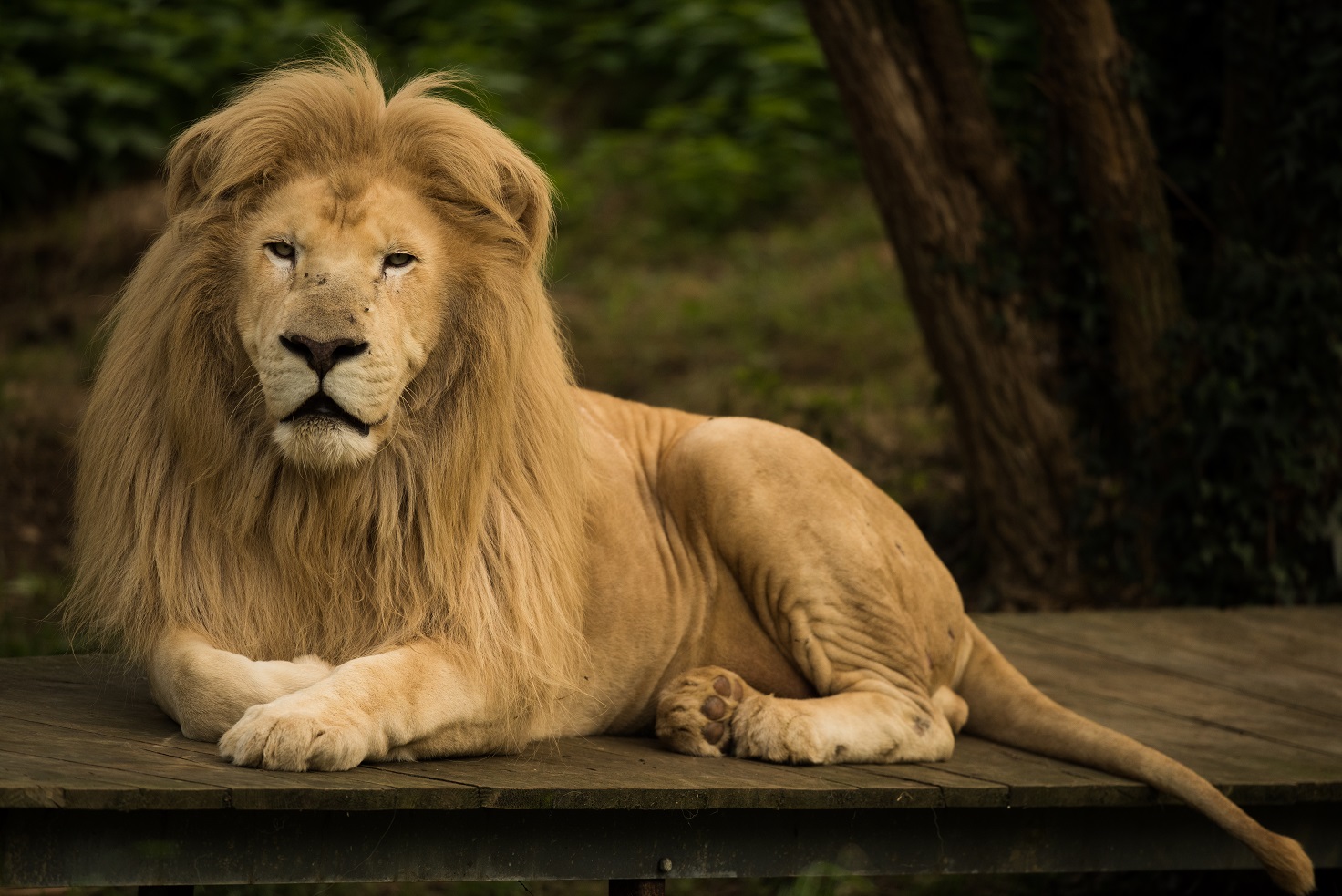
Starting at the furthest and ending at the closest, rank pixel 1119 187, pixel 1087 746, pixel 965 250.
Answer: pixel 965 250 < pixel 1119 187 < pixel 1087 746

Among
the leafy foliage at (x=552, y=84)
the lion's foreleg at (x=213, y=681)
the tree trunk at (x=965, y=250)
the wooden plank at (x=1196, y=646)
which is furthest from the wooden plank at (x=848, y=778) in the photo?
the leafy foliage at (x=552, y=84)

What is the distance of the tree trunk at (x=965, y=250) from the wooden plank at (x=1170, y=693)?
94 cm

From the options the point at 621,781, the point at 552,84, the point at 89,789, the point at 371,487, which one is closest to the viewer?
the point at 89,789

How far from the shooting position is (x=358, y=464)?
3098 mm

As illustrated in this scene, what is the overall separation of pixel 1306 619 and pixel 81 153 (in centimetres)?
869

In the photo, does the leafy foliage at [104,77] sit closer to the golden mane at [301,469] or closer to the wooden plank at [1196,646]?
the wooden plank at [1196,646]

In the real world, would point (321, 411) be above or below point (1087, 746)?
above

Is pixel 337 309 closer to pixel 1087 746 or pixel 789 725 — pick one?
pixel 789 725

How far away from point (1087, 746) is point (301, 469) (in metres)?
1.83

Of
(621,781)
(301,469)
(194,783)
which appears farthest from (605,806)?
(301,469)

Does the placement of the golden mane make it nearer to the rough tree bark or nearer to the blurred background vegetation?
the blurred background vegetation

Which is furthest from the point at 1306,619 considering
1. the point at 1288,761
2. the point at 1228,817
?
the point at 1228,817

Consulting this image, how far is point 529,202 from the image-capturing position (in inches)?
128

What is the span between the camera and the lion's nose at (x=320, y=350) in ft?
9.24
